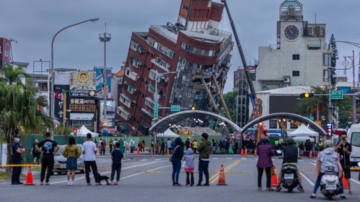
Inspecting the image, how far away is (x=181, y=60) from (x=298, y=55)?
22902mm

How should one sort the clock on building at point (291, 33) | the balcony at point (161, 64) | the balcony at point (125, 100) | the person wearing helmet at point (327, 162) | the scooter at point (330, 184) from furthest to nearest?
1. the balcony at point (125, 100)
2. the clock on building at point (291, 33)
3. the balcony at point (161, 64)
4. the person wearing helmet at point (327, 162)
5. the scooter at point (330, 184)

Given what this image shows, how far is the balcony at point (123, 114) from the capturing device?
438 feet

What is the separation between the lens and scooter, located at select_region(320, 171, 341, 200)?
19891mm

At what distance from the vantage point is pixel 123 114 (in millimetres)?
134875

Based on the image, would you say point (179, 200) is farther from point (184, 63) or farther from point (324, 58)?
point (324, 58)

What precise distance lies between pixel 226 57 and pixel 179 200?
11008 centimetres

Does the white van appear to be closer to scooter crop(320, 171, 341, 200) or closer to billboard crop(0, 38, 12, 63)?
scooter crop(320, 171, 341, 200)

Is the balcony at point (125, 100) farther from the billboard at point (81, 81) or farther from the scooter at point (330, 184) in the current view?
the scooter at point (330, 184)

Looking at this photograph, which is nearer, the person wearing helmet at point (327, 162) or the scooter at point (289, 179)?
the person wearing helmet at point (327, 162)

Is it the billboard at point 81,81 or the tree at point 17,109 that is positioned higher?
the billboard at point 81,81

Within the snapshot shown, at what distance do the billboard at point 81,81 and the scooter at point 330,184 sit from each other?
104 m

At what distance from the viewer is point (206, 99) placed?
125125mm

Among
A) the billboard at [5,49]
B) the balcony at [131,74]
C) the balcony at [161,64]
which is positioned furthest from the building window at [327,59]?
the billboard at [5,49]

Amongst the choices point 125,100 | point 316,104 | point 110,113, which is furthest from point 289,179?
point 110,113
